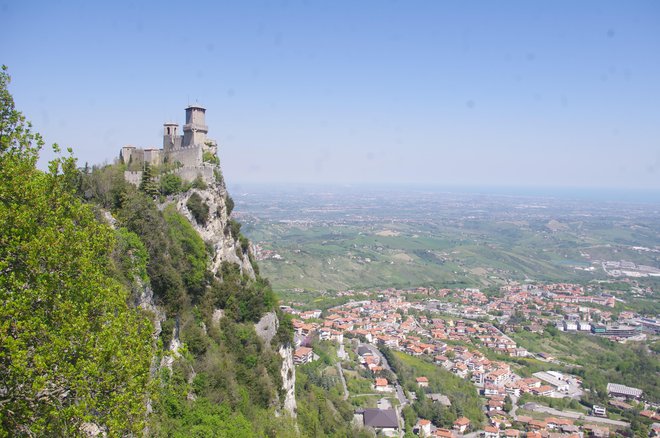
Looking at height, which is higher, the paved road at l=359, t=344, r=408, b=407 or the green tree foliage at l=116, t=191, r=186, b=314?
the green tree foliage at l=116, t=191, r=186, b=314

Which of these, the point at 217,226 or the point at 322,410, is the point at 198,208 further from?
the point at 322,410

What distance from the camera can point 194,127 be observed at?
26031 mm

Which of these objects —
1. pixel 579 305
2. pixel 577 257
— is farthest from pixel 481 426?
pixel 577 257

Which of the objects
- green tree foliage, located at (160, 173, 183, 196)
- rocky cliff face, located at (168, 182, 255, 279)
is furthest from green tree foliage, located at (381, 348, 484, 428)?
green tree foliage, located at (160, 173, 183, 196)

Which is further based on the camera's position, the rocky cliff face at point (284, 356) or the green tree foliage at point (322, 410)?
the green tree foliage at point (322, 410)

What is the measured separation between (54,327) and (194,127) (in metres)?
19.3

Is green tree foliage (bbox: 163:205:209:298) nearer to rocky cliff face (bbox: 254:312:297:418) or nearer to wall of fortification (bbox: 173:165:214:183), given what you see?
wall of fortification (bbox: 173:165:214:183)

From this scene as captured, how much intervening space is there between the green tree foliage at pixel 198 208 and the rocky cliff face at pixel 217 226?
0.12 m

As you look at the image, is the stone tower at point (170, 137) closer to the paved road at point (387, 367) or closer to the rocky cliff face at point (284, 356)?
the rocky cliff face at point (284, 356)

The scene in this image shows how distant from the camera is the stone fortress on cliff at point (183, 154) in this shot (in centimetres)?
2422

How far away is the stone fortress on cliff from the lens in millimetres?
24219

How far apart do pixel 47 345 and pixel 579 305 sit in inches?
3673

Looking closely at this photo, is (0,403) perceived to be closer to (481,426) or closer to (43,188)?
(43,188)

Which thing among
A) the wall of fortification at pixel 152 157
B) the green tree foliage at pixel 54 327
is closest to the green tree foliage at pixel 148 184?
the wall of fortification at pixel 152 157
